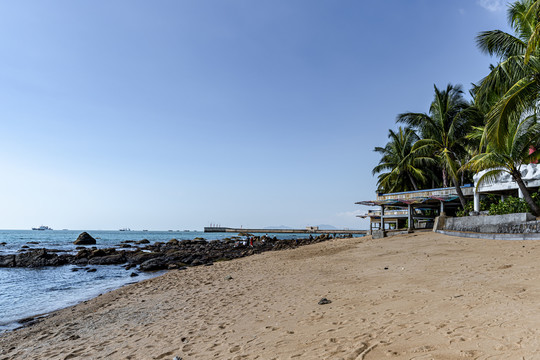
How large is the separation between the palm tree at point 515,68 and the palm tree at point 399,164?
18424 mm

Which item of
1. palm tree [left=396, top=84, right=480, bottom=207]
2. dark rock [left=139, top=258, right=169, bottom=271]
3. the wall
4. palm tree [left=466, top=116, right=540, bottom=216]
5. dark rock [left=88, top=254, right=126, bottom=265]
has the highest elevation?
palm tree [left=396, top=84, right=480, bottom=207]

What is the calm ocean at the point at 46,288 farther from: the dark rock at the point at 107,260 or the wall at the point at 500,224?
the wall at the point at 500,224

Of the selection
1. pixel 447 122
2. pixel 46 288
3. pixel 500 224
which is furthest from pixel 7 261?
pixel 447 122

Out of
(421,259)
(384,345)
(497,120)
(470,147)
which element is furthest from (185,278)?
(470,147)

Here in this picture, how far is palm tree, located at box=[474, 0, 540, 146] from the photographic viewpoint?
1173 centimetres

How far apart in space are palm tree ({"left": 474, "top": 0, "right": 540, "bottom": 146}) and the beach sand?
15.9 ft

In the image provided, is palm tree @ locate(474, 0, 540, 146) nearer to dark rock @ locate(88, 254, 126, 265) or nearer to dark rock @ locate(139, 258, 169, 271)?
dark rock @ locate(139, 258, 169, 271)

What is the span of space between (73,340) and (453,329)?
7653 millimetres

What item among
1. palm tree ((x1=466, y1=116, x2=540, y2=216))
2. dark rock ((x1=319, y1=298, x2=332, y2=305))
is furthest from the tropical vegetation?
dark rock ((x1=319, y1=298, x2=332, y2=305))

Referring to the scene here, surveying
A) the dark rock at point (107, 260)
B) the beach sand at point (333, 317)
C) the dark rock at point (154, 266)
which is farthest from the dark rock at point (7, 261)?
the beach sand at point (333, 317)

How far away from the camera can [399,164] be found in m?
33.7

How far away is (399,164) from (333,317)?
30.8 m

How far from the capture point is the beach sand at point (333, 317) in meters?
4.25

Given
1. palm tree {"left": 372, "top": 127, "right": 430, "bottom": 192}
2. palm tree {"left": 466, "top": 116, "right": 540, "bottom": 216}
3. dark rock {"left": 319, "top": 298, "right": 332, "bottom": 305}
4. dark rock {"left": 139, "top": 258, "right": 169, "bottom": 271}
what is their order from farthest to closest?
palm tree {"left": 372, "top": 127, "right": 430, "bottom": 192} < dark rock {"left": 139, "top": 258, "right": 169, "bottom": 271} < palm tree {"left": 466, "top": 116, "right": 540, "bottom": 216} < dark rock {"left": 319, "top": 298, "right": 332, "bottom": 305}
